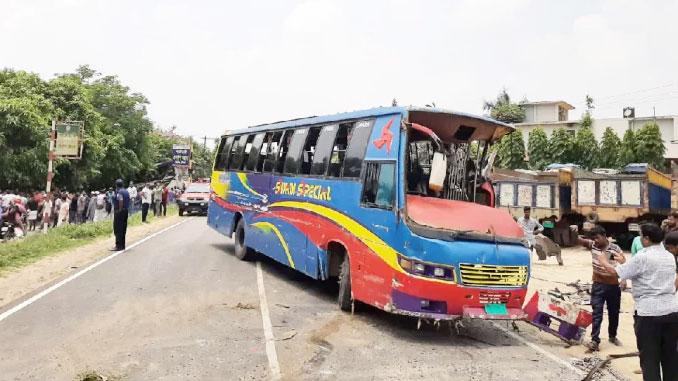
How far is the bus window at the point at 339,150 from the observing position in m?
9.19

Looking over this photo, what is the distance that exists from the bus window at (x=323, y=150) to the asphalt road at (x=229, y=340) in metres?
2.18

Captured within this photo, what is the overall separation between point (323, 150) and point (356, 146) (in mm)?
1204

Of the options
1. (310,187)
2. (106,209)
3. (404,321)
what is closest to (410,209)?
(404,321)

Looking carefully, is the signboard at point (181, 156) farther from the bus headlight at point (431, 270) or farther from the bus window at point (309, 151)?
the bus headlight at point (431, 270)

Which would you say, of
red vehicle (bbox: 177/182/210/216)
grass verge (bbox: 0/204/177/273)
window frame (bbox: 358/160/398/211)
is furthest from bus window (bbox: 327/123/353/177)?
red vehicle (bbox: 177/182/210/216)

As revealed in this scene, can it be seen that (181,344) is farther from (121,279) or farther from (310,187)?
(121,279)

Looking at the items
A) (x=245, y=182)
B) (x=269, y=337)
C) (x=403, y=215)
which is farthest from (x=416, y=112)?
(x=245, y=182)

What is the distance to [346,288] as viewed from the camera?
855 centimetres

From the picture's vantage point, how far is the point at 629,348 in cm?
745

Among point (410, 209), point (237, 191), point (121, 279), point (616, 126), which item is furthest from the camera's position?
point (616, 126)

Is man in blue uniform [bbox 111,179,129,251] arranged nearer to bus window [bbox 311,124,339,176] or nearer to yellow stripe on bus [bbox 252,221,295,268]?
yellow stripe on bus [bbox 252,221,295,268]

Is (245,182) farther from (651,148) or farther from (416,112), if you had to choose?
(651,148)

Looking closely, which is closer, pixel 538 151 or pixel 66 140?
pixel 66 140

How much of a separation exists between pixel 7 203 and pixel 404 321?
15.8 meters
